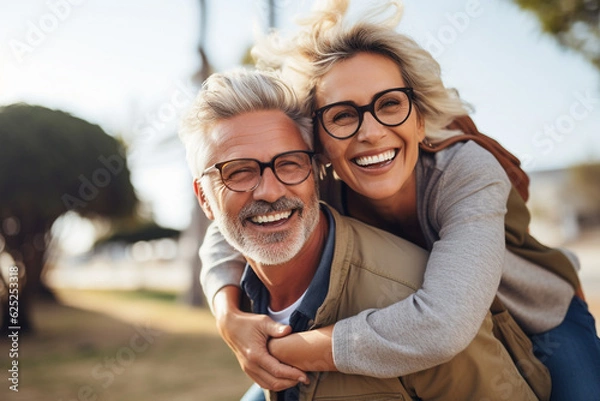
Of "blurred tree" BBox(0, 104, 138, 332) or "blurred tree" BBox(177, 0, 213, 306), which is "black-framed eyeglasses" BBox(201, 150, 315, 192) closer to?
"blurred tree" BBox(0, 104, 138, 332)

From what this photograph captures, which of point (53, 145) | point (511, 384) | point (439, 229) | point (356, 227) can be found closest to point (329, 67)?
point (356, 227)

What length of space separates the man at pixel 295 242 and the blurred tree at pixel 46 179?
21.0 feet

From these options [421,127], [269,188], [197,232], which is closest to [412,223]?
[421,127]

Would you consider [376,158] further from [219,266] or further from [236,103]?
[219,266]

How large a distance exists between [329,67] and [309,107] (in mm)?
199

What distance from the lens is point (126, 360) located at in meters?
Answer: 7.65

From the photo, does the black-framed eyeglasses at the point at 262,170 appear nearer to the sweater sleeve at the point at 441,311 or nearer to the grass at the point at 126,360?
the sweater sleeve at the point at 441,311

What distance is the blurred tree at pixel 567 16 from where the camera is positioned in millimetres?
7293

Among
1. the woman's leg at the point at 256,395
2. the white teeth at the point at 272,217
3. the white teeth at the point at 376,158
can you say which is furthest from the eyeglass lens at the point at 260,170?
the woman's leg at the point at 256,395

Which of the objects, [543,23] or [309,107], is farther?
[543,23]

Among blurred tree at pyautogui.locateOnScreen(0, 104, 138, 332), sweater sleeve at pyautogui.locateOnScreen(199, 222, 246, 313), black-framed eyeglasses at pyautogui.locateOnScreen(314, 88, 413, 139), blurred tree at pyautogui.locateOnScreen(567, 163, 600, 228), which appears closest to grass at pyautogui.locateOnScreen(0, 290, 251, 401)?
blurred tree at pyautogui.locateOnScreen(0, 104, 138, 332)

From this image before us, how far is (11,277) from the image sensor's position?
9.14 meters

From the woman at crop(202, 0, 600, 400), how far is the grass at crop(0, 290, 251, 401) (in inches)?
171

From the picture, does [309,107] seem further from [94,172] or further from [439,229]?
[94,172]
